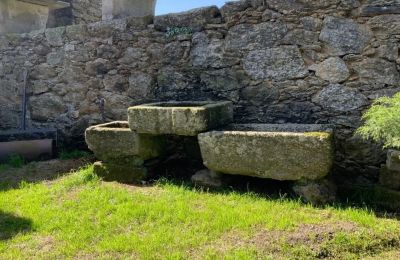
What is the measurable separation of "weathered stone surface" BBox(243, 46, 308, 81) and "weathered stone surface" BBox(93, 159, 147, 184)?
1505mm

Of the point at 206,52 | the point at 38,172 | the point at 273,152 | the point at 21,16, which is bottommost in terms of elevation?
the point at 38,172

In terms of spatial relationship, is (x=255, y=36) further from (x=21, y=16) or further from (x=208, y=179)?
(x=21, y=16)

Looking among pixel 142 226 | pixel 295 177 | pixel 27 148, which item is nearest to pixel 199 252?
pixel 142 226

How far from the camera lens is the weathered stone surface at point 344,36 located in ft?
11.5

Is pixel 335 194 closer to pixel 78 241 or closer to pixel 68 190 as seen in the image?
pixel 78 241

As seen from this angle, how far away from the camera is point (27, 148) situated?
507cm

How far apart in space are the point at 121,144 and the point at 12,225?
1.25 m

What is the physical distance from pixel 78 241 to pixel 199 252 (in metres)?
0.86

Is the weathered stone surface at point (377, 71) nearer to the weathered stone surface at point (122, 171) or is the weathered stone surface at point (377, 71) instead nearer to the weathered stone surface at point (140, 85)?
the weathered stone surface at point (122, 171)

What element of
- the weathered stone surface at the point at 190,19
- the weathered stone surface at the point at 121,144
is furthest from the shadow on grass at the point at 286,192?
the weathered stone surface at the point at 190,19

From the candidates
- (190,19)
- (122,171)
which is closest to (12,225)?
(122,171)

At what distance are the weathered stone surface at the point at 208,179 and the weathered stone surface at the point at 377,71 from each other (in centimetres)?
158

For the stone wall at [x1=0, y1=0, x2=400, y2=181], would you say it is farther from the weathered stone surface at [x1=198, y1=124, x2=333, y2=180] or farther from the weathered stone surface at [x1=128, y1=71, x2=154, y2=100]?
the weathered stone surface at [x1=198, y1=124, x2=333, y2=180]

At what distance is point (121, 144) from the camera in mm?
3893
